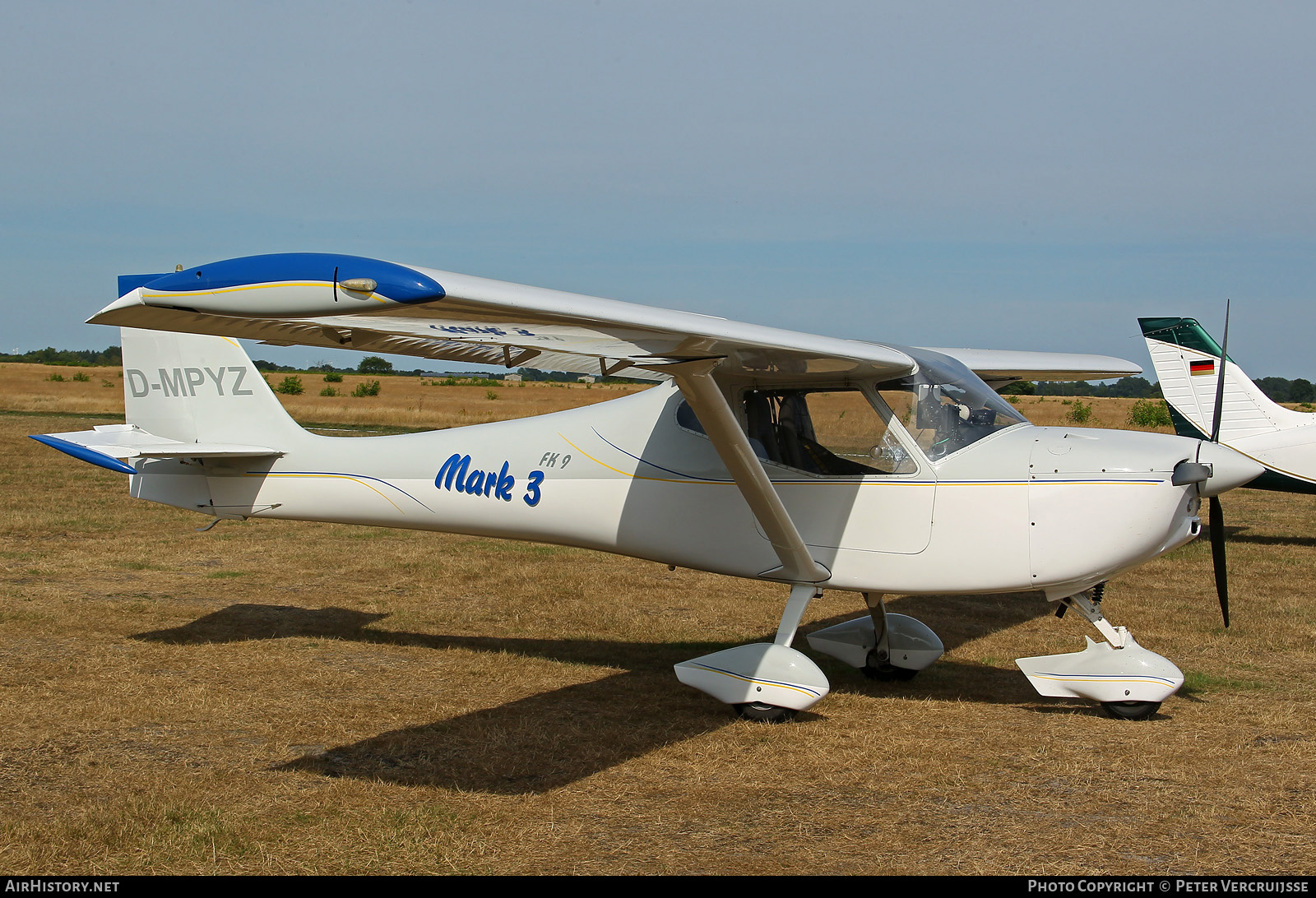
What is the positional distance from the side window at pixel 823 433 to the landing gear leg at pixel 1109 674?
1415mm

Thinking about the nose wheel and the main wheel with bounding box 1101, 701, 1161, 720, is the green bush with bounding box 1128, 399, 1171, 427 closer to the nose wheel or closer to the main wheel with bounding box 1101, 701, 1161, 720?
the nose wheel

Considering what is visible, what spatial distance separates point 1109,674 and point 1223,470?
1.35m

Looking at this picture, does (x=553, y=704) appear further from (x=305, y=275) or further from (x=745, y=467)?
(x=305, y=275)

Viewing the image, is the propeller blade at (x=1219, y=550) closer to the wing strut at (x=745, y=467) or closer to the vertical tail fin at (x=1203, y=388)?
the wing strut at (x=745, y=467)

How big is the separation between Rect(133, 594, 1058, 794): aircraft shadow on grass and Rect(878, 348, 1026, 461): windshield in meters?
1.78

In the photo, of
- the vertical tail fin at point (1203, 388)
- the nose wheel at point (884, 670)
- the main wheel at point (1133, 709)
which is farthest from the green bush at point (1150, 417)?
the main wheel at point (1133, 709)

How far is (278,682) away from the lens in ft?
21.8

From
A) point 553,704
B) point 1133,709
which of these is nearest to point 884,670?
point 1133,709

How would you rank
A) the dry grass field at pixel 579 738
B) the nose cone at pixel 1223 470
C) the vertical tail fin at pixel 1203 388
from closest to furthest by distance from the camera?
the dry grass field at pixel 579 738 < the nose cone at pixel 1223 470 < the vertical tail fin at pixel 1203 388

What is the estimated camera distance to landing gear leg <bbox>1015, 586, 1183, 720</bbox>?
5.90 m

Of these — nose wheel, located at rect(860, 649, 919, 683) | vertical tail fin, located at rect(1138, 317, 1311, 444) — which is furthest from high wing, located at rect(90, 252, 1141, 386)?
vertical tail fin, located at rect(1138, 317, 1311, 444)

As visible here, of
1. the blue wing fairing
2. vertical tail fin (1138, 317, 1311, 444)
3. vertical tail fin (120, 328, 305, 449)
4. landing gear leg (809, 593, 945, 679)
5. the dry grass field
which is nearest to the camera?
the blue wing fairing

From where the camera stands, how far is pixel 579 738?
563cm

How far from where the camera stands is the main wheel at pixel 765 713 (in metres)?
6.00
